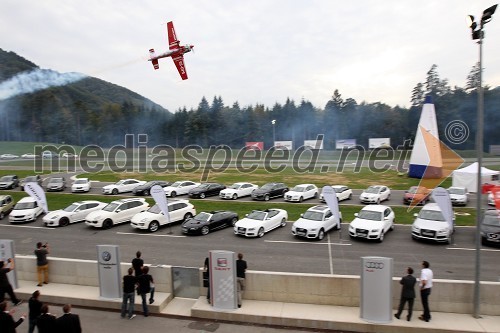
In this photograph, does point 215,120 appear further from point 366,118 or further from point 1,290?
point 1,290

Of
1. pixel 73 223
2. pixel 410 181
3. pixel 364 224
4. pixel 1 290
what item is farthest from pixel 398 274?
pixel 410 181

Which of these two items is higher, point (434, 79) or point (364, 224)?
point (434, 79)

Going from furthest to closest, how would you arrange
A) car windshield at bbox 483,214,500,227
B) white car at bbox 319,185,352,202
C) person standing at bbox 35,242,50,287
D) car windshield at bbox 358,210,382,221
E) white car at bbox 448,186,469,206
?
white car at bbox 319,185,352,202, white car at bbox 448,186,469,206, car windshield at bbox 358,210,382,221, car windshield at bbox 483,214,500,227, person standing at bbox 35,242,50,287

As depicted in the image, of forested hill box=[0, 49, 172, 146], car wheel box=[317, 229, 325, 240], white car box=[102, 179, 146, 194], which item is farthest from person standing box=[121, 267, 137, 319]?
forested hill box=[0, 49, 172, 146]

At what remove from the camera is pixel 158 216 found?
21.6 m

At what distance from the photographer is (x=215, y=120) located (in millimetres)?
105062

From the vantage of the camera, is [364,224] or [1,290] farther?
[364,224]

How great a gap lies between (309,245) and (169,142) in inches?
3856

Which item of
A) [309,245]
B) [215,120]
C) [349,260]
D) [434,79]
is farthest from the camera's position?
[215,120]

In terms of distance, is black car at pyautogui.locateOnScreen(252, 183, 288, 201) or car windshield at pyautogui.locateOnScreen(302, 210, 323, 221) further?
black car at pyautogui.locateOnScreen(252, 183, 288, 201)

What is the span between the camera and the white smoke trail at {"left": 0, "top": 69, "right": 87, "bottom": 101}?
29.7 meters

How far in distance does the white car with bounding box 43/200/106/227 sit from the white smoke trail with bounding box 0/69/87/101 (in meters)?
11.9

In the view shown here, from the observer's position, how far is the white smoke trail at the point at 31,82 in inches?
1169

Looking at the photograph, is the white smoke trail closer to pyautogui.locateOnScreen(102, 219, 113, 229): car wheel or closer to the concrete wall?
pyautogui.locateOnScreen(102, 219, 113, 229): car wheel
